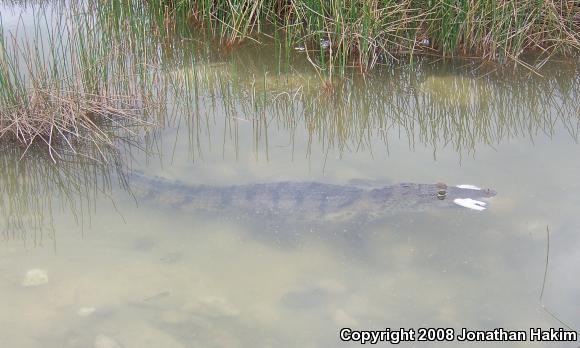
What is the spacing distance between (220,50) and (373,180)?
6.58ft

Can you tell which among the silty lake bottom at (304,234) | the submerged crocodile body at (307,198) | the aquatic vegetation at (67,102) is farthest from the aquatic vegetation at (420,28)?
the submerged crocodile body at (307,198)

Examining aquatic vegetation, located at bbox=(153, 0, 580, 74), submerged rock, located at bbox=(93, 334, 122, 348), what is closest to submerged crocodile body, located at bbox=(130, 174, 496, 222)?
submerged rock, located at bbox=(93, 334, 122, 348)

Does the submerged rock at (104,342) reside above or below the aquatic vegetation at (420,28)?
below

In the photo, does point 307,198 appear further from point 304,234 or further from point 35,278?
point 35,278

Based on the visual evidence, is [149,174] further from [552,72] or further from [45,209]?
[552,72]

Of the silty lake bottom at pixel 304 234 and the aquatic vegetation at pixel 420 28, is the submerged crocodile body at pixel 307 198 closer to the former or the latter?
the silty lake bottom at pixel 304 234

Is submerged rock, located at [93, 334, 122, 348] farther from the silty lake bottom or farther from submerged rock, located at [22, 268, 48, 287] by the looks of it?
submerged rock, located at [22, 268, 48, 287]

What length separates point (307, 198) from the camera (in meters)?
3.20

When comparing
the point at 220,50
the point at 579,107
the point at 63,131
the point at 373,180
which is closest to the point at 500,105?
the point at 579,107

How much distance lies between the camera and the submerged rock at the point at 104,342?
2.33m

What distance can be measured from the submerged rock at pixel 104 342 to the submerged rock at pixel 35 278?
444mm

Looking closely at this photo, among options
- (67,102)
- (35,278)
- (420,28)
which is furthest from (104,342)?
(420,28)

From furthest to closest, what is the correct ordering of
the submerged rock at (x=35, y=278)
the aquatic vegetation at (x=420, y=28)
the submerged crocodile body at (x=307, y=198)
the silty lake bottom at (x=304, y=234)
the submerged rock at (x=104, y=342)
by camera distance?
the aquatic vegetation at (x=420, y=28), the submerged crocodile body at (x=307, y=198), the submerged rock at (x=35, y=278), the silty lake bottom at (x=304, y=234), the submerged rock at (x=104, y=342)

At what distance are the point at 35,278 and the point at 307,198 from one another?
1249 millimetres
